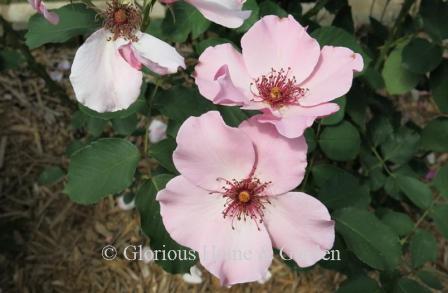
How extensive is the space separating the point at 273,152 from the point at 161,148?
22cm

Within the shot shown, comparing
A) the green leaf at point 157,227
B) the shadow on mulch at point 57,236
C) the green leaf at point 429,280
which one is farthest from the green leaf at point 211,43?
the shadow on mulch at point 57,236

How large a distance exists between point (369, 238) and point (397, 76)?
0.49m

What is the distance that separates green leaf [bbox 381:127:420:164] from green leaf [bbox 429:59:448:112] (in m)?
0.09

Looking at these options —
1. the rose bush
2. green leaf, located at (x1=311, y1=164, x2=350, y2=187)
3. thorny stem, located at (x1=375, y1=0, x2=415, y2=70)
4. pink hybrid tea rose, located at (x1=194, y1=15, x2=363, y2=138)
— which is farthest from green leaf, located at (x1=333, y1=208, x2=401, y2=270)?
thorny stem, located at (x1=375, y1=0, x2=415, y2=70)

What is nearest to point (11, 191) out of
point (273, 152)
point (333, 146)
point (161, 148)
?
point (161, 148)

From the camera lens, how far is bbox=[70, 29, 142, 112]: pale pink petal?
2.34 feet

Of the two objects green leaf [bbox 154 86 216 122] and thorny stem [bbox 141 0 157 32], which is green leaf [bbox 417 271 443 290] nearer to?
green leaf [bbox 154 86 216 122]

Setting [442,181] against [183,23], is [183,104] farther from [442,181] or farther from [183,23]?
[442,181]

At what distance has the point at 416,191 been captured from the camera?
1057mm

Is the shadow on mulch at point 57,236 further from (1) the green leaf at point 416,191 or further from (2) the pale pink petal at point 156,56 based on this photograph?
(2) the pale pink petal at point 156,56

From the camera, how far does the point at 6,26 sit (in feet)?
3.73

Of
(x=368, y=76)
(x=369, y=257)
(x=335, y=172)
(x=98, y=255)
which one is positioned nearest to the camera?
(x=369, y=257)

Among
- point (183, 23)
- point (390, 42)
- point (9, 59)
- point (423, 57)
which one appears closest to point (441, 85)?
point (423, 57)

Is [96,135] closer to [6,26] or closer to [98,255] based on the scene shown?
[6,26]
